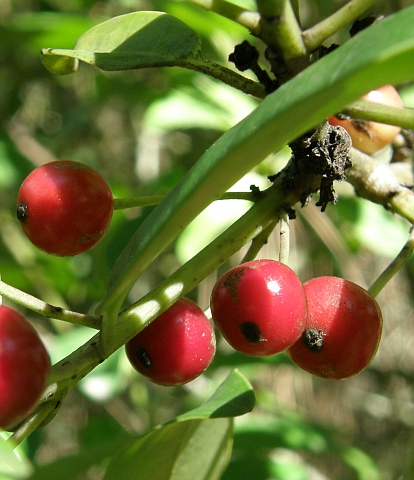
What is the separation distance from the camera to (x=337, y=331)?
2.57 ft

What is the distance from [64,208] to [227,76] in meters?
0.24

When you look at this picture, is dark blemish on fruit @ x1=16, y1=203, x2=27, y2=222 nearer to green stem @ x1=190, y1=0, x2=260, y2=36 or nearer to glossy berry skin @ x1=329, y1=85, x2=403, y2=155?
green stem @ x1=190, y1=0, x2=260, y2=36

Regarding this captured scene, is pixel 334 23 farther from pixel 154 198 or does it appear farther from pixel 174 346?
pixel 174 346

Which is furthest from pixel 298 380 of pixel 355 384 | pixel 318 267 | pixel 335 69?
pixel 335 69

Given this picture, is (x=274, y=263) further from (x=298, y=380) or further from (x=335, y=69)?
(x=298, y=380)

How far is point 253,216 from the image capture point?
0.79 metres

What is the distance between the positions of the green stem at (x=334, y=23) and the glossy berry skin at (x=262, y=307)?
237 mm

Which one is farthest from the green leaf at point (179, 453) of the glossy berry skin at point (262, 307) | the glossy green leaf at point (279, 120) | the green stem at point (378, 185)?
the green stem at point (378, 185)

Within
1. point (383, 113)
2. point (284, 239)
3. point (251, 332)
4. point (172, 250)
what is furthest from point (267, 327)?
point (172, 250)

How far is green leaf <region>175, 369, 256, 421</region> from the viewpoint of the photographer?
743mm

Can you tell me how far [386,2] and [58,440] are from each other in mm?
2735

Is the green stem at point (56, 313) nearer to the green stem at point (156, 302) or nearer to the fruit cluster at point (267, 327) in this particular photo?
the green stem at point (156, 302)

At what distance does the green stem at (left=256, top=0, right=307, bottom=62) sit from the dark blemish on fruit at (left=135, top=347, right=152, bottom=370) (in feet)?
1.14

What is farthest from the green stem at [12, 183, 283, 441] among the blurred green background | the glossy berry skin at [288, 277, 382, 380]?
the blurred green background
